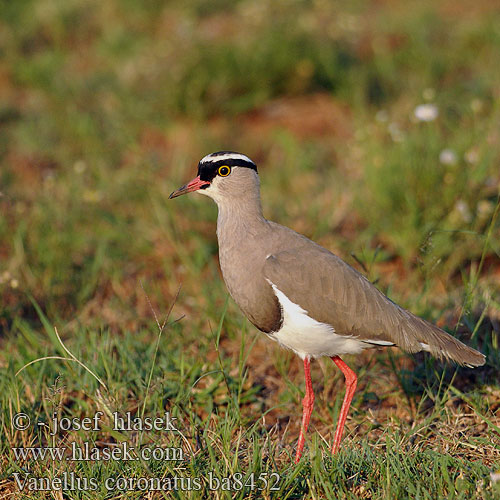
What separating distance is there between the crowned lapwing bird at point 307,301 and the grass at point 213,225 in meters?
0.28

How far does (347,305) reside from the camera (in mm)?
3840

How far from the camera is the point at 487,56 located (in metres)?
8.86

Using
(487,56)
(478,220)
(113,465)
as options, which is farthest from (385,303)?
(487,56)

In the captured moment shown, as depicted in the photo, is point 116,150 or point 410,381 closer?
point 410,381

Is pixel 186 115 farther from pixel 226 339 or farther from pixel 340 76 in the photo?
pixel 226 339

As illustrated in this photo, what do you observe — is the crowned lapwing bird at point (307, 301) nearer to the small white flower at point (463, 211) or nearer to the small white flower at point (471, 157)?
the small white flower at point (463, 211)

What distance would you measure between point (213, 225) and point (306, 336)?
2737 millimetres

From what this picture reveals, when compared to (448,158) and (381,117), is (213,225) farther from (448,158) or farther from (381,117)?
(448,158)

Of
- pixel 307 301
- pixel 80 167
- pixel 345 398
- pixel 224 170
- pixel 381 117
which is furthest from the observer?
pixel 80 167

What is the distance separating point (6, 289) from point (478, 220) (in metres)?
3.83

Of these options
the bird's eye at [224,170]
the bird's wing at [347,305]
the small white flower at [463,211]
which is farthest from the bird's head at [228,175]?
the small white flower at [463,211]

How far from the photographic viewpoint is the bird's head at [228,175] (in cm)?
409

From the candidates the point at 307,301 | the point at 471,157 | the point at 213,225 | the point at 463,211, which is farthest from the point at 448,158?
the point at 307,301

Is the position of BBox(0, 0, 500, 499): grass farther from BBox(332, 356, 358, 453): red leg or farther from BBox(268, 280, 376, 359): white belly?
BBox(268, 280, 376, 359): white belly
